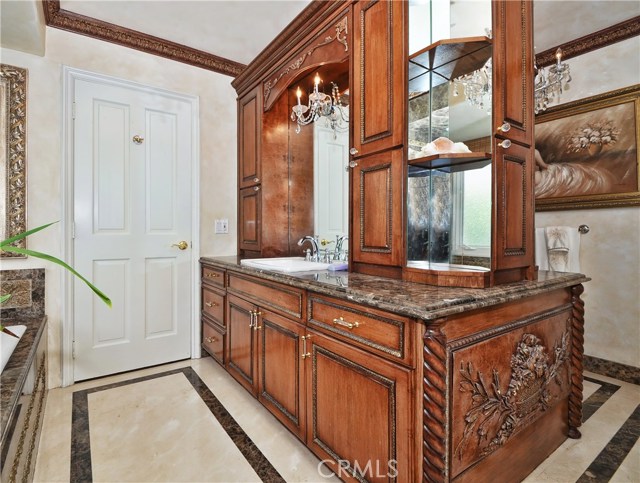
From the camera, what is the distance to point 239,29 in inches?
103

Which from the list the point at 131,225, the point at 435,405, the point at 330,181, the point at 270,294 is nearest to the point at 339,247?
the point at 330,181

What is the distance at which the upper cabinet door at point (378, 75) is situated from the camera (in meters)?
1.56

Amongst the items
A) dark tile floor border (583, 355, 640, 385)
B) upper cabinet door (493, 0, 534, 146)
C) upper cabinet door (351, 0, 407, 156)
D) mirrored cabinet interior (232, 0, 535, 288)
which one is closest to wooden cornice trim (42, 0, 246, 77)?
mirrored cabinet interior (232, 0, 535, 288)

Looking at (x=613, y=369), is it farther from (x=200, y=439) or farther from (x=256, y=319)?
(x=200, y=439)

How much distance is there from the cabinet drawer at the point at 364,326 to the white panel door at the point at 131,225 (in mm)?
1741

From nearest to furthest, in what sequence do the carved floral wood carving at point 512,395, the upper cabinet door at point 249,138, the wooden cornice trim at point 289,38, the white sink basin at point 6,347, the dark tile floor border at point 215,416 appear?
the carved floral wood carving at point 512,395
the white sink basin at point 6,347
the dark tile floor border at point 215,416
the wooden cornice trim at point 289,38
the upper cabinet door at point 249,138

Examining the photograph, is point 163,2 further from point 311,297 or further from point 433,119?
point 311,297

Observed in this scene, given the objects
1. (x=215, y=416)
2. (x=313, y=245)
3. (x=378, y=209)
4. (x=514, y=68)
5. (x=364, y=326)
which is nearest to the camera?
(x=364, y=326)

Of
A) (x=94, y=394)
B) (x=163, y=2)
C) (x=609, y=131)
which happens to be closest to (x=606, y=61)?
(x=609, y=131)

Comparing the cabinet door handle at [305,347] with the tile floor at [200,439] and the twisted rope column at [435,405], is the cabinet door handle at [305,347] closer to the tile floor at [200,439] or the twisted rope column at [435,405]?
the tile floor at [200,439]

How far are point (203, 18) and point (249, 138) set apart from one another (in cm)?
87

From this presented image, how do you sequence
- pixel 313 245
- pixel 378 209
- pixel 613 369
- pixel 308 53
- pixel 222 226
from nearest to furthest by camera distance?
1. pixel 378 209
2. pixel 308 53
3. pixel 613 369
4. pixel 313 245
5. pixel 222 226

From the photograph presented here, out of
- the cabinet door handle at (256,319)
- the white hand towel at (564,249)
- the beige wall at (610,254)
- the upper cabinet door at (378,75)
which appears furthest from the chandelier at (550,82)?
the cabinet door handle at (256,319)

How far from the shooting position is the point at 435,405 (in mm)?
1072
